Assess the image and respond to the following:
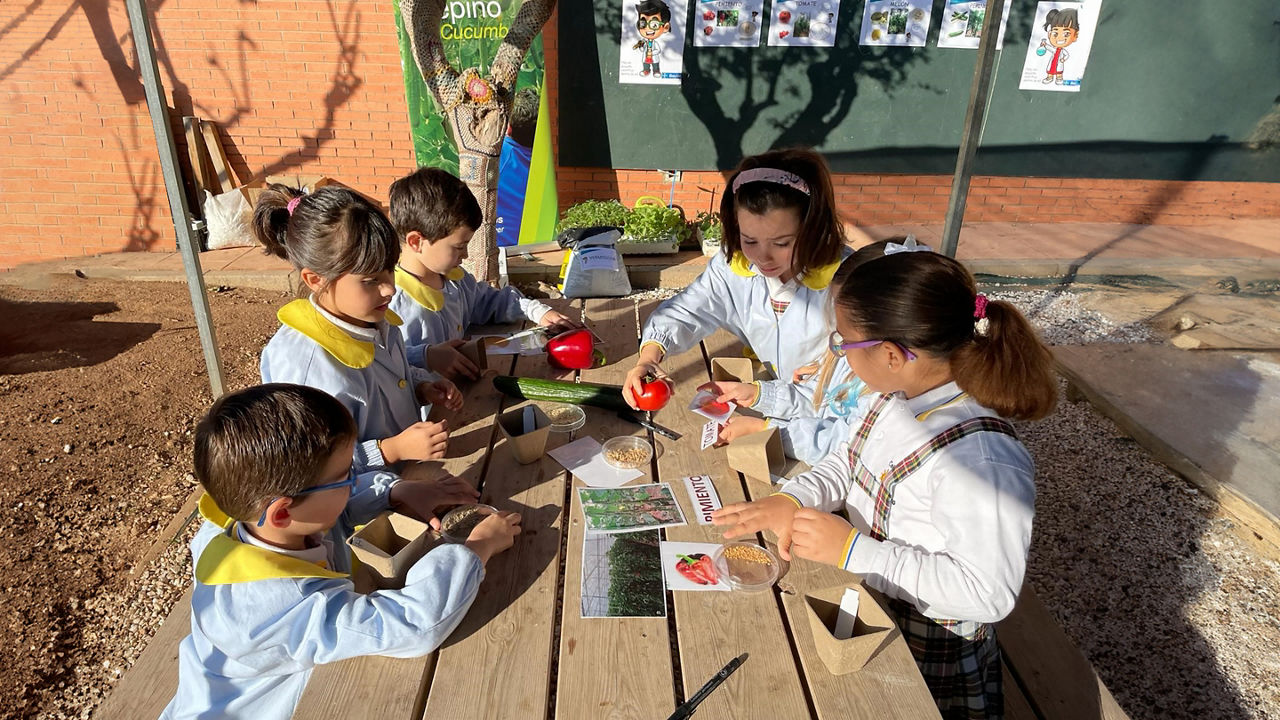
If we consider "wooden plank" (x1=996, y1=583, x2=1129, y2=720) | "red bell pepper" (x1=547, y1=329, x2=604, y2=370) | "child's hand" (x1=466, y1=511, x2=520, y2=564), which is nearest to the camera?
"child's hand" (x1=466, y1=511, x2=520, y2=564)

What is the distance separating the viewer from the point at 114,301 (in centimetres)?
584

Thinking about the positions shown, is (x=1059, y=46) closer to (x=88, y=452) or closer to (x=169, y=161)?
(x=169, y=161)

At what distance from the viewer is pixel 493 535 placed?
159 cm

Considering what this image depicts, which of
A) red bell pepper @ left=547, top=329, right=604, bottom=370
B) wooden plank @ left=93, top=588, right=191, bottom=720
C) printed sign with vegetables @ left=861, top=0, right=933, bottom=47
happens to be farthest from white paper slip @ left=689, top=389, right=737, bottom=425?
printed sign with vegetables @ left=861, top=0, right=933, bottom=47

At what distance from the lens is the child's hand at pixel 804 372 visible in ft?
8.41

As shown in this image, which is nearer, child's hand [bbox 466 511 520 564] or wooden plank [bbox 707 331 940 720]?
wooden plank [bbox 707 331 940 720]

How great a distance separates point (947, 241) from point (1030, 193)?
3442 mm

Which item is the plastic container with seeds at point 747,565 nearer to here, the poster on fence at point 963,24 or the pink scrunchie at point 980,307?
the pink scrunchie at point 980,307

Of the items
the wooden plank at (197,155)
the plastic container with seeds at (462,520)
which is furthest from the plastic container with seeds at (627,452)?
the wooden plank at (197,155)

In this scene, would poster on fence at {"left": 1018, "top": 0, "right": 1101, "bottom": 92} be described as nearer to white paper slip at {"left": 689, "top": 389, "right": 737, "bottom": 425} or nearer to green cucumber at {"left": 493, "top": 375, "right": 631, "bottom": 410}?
white paper slip at {"left": 689, "top": 389, "right": 737, "bottom": 425}

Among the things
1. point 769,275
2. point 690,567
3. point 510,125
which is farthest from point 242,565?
point 510,125

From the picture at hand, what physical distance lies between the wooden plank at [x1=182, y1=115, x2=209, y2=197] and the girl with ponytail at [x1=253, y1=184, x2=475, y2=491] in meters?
5.39

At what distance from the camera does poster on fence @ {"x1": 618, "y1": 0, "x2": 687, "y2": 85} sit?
640cm

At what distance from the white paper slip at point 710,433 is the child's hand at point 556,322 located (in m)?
0.90
